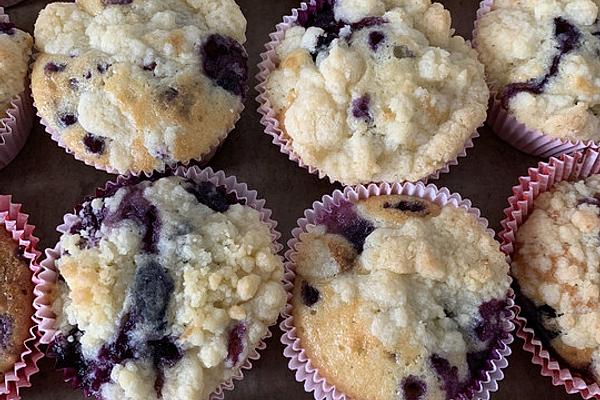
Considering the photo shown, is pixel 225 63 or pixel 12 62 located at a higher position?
pixel 225 63

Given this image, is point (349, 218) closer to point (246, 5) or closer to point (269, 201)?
point (269, 201)

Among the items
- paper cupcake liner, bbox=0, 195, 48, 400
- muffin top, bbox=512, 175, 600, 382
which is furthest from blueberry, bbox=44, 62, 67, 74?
muffin top, bbox=512, 175, 600, 382

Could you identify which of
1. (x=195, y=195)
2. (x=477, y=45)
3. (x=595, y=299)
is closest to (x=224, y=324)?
(x=195, y=195)

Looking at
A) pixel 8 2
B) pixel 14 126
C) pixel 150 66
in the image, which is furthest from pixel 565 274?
pixel 8 2

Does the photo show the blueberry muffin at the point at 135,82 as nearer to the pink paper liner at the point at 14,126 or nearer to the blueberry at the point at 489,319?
the pink paper liner at the point at 14,126

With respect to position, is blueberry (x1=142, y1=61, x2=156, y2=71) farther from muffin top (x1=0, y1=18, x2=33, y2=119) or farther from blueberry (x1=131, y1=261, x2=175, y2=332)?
blueberry (x1=131, y1=261, x2=175, y2=332)

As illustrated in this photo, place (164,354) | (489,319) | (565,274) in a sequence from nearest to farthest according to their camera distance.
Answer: (164,354) < (489,319) < (565,274)

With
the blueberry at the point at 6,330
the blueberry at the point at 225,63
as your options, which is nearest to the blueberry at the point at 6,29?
the blueberry at the point at 225,63

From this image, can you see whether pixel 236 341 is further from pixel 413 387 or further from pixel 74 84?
pixel 74 84
